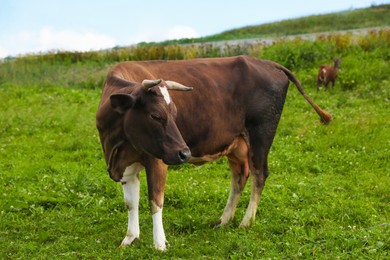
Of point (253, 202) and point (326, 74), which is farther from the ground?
point (253, 202)

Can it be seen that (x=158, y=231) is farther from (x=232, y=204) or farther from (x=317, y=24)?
(x=317, y=24)

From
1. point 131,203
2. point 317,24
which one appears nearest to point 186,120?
point 131,203

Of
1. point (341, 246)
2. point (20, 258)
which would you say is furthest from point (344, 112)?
point (20, 258)

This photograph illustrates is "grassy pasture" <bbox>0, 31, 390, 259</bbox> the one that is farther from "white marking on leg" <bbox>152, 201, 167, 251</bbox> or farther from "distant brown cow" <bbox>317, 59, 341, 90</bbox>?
"distant brown cow" <bbox>317, 59, 341, 90</bbox>

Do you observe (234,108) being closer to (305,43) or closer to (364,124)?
(364,124)

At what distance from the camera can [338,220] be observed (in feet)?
26.1

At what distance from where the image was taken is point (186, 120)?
7098 mm

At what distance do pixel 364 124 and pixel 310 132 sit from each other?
48.5 inches

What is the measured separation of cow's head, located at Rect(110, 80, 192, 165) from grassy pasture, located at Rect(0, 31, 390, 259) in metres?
1.21

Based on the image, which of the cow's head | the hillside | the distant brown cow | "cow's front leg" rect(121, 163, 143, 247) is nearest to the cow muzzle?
the cow's head

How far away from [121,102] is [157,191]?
1102 mm

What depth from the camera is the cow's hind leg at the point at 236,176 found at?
25.8ft

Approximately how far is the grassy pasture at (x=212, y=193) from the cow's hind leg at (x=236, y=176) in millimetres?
166

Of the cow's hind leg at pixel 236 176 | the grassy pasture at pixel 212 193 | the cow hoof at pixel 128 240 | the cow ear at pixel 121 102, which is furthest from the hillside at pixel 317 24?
the cow ear at pixel 121 102
